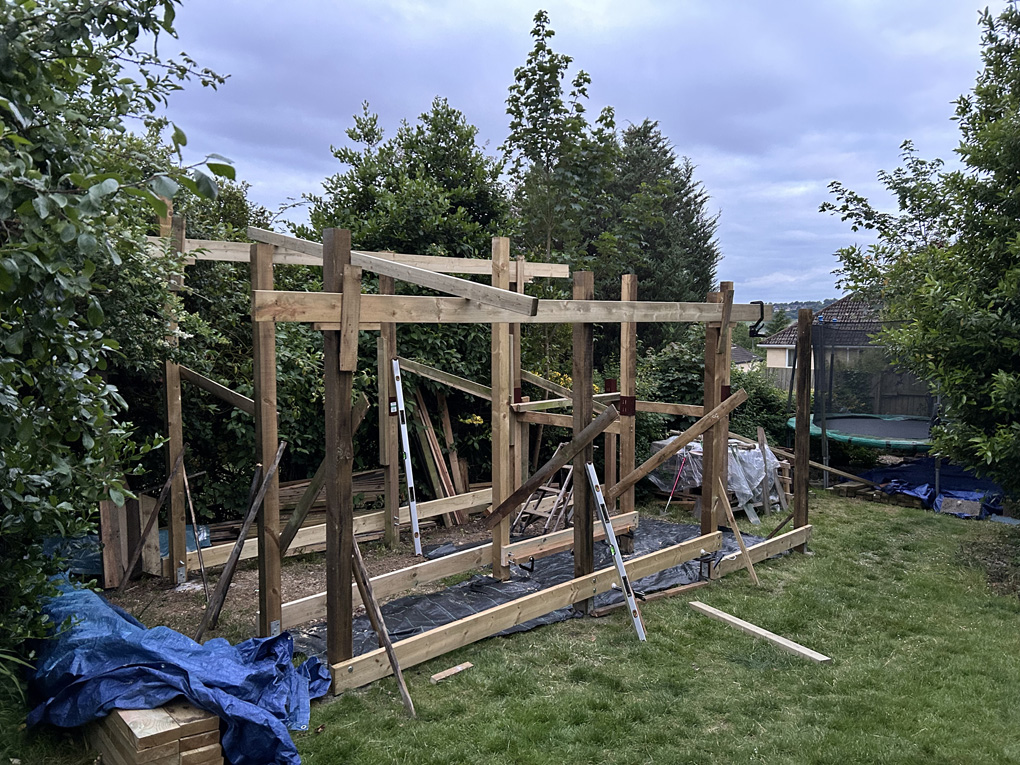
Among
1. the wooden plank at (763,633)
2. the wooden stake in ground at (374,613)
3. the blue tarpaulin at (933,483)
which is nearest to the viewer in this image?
the wooden stake in ground at (374,613)

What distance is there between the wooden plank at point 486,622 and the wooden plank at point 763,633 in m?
0.54

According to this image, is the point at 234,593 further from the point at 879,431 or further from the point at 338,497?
the point at 879,431

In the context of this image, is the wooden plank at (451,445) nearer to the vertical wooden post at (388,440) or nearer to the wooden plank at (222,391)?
the vertical wooden post at (388,440)

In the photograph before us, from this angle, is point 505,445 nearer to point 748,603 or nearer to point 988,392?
point 748,603

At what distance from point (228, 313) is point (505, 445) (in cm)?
313

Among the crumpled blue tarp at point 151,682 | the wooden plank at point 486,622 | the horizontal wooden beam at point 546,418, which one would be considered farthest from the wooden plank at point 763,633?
the crumpled blue tarp at point 151,682

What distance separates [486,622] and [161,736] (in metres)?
2.34

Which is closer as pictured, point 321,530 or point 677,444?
point 677,444

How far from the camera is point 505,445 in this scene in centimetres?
612

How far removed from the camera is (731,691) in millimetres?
4449

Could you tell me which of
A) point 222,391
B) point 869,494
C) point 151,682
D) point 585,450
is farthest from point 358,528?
point 869,494

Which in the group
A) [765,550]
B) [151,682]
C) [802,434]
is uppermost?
[802,434]

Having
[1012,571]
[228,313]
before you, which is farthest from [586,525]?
[1012,571]

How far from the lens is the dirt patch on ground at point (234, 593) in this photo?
539 centimetres
